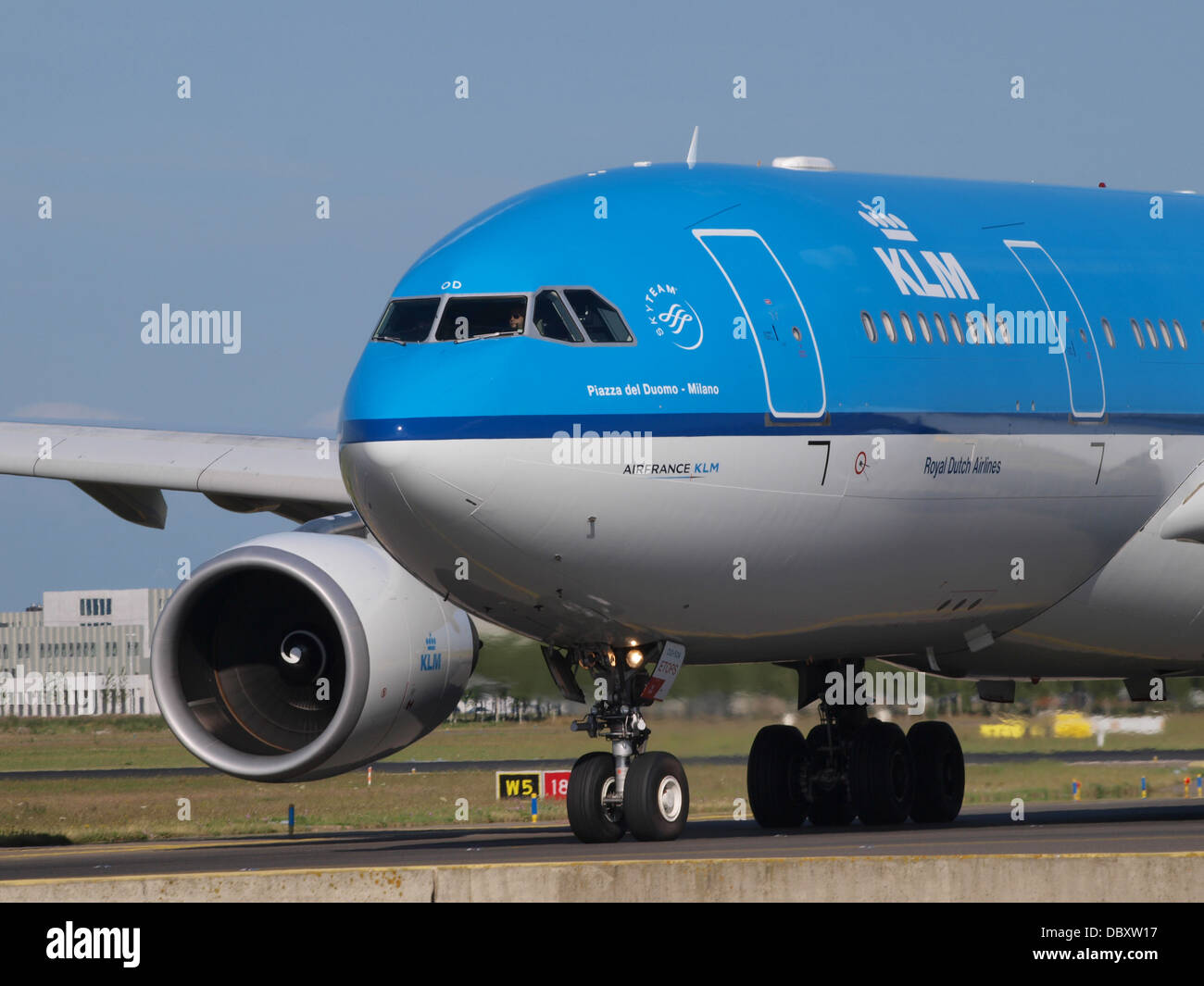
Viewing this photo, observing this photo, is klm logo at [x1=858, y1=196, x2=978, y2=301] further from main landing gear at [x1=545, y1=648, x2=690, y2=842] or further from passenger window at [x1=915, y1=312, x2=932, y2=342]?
main landing gear at [x1=545, y1=648, x2=690, y2=842]

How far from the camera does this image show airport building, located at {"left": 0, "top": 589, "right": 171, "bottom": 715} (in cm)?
3253

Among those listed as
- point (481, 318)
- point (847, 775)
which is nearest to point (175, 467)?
point (481, 318)

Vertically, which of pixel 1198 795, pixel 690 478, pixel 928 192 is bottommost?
pixel 1198 795

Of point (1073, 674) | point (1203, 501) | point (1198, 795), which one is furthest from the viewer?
point (1198, 795)

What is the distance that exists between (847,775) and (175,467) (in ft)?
18.9

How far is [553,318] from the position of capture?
1324 centimetres

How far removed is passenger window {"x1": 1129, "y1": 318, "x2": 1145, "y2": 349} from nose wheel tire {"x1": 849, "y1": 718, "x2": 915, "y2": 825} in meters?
3.69

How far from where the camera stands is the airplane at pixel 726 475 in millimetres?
13148

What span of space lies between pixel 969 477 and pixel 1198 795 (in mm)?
12234

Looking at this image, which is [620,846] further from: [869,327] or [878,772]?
[878,772]

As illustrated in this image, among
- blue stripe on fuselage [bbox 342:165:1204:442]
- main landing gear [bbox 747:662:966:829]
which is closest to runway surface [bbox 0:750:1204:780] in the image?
main landing gear [bbox 747:662:966:829]

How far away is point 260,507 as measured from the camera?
18641mm
